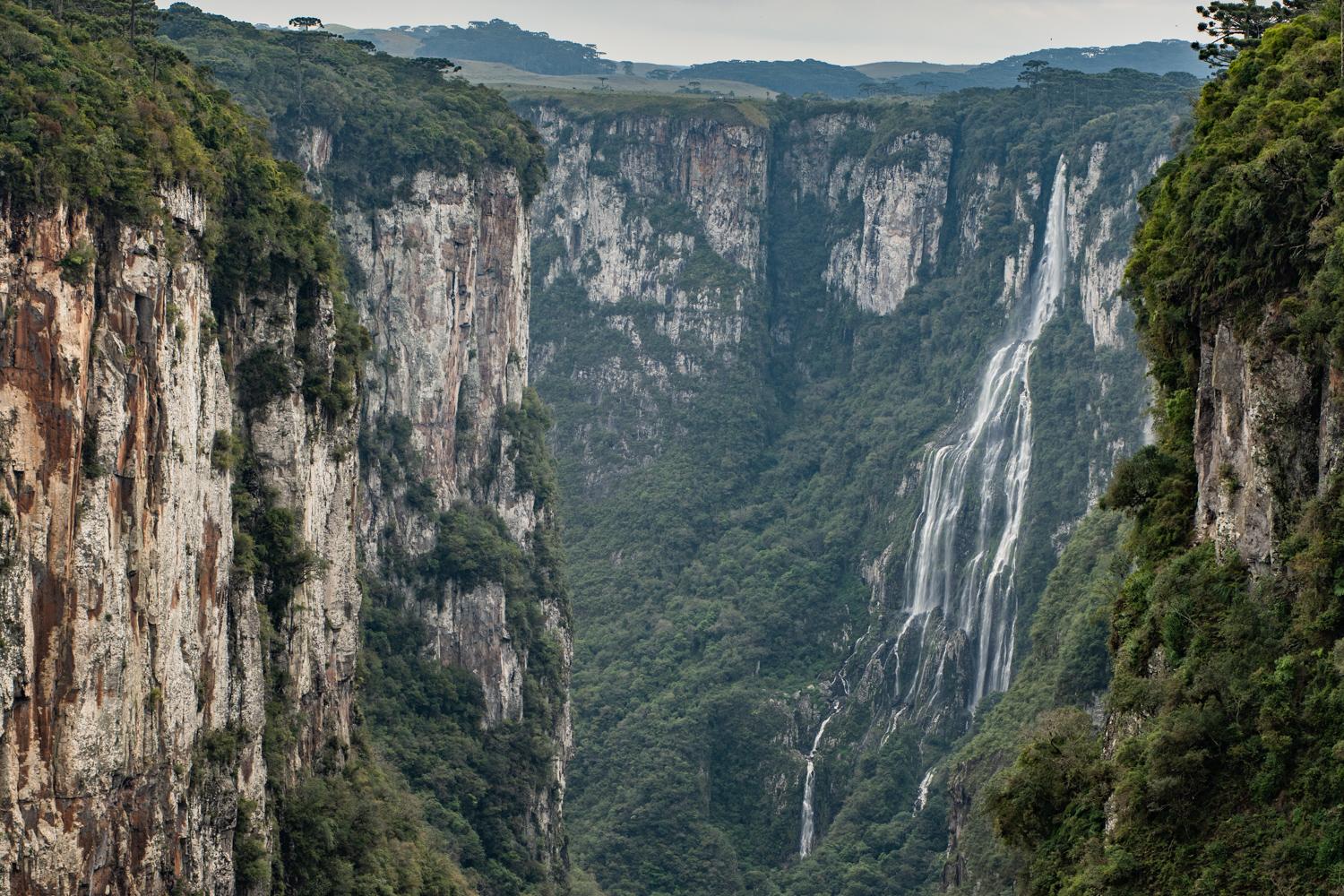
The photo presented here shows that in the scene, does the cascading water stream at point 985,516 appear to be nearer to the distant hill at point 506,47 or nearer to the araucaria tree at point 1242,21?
the araucaria tree at point 1242,21

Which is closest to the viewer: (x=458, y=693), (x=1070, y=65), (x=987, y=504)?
(x=458, y=693)

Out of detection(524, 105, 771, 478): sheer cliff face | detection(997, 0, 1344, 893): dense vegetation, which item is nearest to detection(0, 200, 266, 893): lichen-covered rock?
detection(997, 0, 1344, 893): dense vegetation

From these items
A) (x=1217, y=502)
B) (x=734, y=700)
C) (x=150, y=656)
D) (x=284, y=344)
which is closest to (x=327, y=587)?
(x=284, y=344)

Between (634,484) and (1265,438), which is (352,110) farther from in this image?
(1265,438)

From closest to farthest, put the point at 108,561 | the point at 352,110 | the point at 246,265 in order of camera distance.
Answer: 1. the point at 108,561
2. the point at 246,265
3. the point at 352,110

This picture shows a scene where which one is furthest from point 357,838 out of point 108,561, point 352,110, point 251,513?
point 352,110

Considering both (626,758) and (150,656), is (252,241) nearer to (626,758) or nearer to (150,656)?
(150,656)

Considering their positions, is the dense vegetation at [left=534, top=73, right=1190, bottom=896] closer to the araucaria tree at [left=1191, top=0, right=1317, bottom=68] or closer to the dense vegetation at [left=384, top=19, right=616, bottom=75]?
the araucaria tree at [left=1191, top=0, right=1317, bottom=68]
